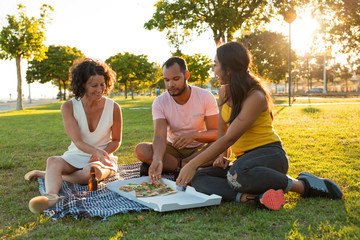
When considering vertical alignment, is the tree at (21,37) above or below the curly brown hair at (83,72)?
above

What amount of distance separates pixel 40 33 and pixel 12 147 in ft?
53.1

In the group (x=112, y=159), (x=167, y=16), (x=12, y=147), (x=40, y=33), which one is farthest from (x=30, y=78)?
(x=112, y=159)

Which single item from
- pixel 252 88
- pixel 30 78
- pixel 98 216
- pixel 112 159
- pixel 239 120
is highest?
pixel 30 78

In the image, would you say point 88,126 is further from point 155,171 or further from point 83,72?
point 155,171

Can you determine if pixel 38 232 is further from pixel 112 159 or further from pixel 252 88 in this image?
pixel 252 88

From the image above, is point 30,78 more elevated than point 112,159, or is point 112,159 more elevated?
point 30,78

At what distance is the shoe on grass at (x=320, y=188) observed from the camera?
321 cm

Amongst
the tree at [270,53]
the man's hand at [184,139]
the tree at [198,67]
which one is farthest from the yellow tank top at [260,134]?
the tree at [270,53]

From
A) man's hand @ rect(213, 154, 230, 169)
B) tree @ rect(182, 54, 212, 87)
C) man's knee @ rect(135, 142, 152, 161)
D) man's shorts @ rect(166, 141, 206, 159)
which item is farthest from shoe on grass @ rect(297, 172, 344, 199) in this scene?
tree @ rect(182, 54, 212, 87)

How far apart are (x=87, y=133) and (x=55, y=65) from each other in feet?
155

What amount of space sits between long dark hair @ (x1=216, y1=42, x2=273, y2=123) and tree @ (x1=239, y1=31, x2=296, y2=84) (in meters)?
43.5

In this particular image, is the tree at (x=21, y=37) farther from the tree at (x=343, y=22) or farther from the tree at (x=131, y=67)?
the tree at (x=131, y=67)

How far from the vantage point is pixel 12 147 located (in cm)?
735

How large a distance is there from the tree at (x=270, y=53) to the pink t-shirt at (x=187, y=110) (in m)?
42.5
